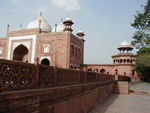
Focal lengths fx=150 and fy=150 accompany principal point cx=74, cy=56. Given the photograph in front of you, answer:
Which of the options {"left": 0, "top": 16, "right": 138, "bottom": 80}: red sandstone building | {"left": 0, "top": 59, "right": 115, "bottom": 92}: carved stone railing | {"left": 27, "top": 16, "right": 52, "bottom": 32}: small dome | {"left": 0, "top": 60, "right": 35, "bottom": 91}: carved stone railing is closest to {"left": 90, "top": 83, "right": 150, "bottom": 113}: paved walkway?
{"left": 0, "top": 59, "right": 115, "bottom": 92}: carved stone railing

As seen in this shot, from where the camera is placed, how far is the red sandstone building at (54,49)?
18.6 m

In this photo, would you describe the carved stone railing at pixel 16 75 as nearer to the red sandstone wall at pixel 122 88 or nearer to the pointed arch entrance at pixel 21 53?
the red sandstone wall at pixel 122 88

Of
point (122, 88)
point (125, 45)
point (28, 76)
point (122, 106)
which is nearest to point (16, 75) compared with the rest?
point (28, 76)

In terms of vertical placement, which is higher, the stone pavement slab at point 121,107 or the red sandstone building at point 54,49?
the red sandstone building at point 54,49

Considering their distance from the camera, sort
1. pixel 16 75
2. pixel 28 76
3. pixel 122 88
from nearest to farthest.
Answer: pixel 16 75 → pixel 28 76 → pixel 122 88

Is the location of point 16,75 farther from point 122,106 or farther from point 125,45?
point 125,45

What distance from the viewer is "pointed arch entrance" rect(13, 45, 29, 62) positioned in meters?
21.3

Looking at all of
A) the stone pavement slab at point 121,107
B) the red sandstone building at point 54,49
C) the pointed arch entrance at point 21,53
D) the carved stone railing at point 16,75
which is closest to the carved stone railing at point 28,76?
the carved stone railing at point 16,75

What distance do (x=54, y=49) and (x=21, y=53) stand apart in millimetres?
6301

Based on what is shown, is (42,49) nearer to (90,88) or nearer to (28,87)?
(90,88)

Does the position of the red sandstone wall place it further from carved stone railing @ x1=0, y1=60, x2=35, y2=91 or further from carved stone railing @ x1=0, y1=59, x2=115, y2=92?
carved stone railing @ x1=0, y1=60, x2=35, y2=91

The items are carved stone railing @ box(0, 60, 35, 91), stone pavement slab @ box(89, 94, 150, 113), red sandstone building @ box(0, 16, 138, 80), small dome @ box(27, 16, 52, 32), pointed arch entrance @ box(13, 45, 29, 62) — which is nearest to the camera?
carved stone railing @ box(0, 60, 35, 91)

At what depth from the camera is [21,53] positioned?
22.3m

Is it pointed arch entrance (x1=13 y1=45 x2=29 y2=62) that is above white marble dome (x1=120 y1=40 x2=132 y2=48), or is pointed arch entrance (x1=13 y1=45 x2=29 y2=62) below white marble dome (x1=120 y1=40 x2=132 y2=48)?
below
